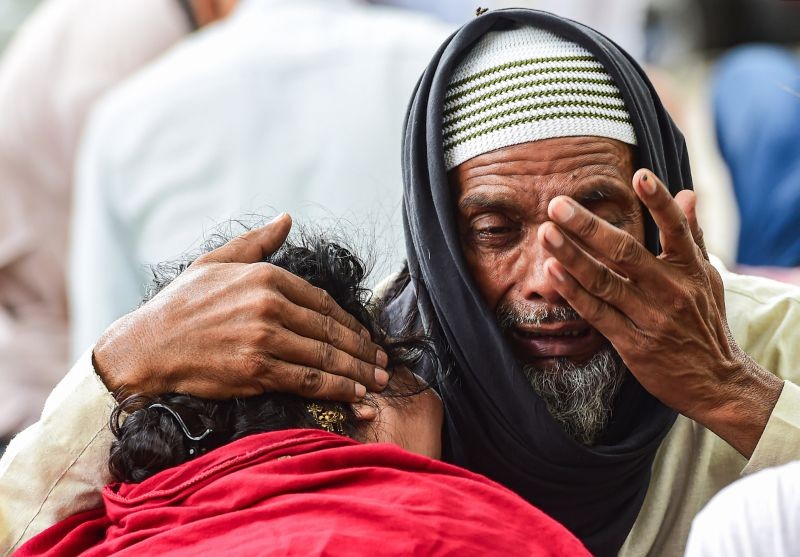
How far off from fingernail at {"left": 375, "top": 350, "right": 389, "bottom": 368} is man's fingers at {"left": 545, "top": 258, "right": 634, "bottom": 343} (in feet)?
1.22

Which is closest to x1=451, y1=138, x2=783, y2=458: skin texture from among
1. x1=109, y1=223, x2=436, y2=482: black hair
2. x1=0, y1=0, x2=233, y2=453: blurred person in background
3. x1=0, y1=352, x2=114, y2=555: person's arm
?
x1=109, y1=223, x2=436, y2=482: black hair

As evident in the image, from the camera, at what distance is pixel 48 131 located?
5977mm

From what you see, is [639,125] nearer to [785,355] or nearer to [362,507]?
[785,355]

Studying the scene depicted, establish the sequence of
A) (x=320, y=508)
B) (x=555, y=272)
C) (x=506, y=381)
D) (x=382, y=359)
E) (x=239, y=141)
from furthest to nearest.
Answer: (x=239, y=141) → (x=506, y=381) → (x=382, y=359) → (x=555, y=272) → (x=320, y=508)

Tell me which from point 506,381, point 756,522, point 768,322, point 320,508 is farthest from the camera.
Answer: point 768,322

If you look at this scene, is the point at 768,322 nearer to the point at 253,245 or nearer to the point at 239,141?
the point at 253,245

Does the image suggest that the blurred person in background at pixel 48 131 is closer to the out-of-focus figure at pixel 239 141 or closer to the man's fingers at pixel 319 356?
the out-of-focus figure at pixel 239 141

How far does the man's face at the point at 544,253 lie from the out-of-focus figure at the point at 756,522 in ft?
3.15

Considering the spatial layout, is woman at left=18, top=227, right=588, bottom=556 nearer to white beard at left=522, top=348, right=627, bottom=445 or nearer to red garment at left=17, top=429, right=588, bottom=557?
red garment at left=17, top=429, right=588, bottom=557

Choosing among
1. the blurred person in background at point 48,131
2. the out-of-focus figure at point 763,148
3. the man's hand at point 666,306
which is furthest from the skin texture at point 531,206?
the blurred person in background at point 48,131

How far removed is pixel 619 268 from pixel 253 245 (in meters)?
0.74

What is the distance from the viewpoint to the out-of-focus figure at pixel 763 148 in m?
5.52

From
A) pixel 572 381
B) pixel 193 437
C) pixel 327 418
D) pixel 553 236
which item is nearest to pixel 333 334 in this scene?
pixel 327 418

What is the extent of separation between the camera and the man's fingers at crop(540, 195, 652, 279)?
206cm
